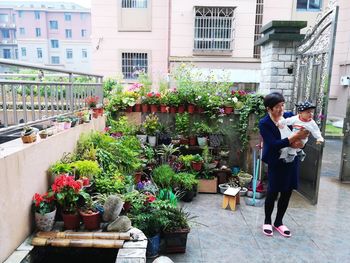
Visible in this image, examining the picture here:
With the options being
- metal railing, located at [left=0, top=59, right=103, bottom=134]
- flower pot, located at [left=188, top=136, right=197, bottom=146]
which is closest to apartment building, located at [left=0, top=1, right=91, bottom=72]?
flower pot, located at [left=188, top=136, right=197, bottom=146]

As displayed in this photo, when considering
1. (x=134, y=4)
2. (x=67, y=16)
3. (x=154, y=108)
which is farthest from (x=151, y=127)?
(x=67, y=16)

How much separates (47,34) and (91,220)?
134 ft

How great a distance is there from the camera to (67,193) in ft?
8.01

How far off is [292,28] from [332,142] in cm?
541

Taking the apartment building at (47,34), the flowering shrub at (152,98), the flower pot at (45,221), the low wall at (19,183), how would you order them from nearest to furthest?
the low wall at (19,183), the flower pot at (45,221), the flowering shrub at (152,98), the apartment building at (47,34)

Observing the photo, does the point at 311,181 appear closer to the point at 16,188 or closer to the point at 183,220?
the point at 183,220

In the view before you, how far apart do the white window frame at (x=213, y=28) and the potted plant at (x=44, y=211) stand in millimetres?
9347

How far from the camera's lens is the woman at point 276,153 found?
114 inches

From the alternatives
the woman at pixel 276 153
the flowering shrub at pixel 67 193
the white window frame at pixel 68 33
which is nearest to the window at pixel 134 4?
the woman at pixel 276 153

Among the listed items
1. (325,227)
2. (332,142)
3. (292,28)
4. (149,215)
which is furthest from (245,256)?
(332,142)

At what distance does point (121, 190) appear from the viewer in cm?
299

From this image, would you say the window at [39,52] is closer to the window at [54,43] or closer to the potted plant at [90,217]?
the window at [54,43]

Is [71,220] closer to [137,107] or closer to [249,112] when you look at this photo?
[137,107]

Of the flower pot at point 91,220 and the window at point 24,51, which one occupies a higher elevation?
the window at point 24,51
